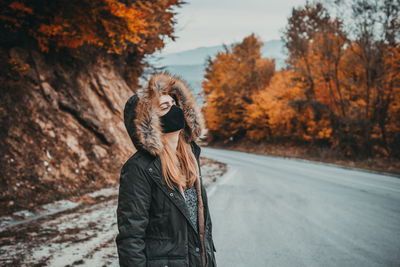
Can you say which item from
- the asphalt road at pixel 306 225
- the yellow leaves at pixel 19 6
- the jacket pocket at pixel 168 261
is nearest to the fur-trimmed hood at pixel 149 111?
the jacket pocket at pixel 168 261

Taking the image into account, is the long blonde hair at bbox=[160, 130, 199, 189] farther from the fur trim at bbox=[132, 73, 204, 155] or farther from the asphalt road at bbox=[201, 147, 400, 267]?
the asphalt road at bbox=[201, 147, 400, 267]

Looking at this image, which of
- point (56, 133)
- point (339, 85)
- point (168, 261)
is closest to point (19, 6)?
point (56, 133)

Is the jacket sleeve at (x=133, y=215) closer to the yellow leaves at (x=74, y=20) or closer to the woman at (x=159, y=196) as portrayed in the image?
the woman at (x=159, y=196)

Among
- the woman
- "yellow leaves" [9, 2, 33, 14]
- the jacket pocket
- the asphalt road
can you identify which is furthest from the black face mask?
"yellow leaves" [9, 2, 33, 14]

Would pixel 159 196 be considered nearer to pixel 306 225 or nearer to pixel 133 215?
pixel 133 215

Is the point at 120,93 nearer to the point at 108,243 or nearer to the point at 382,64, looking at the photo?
the point at 108,243

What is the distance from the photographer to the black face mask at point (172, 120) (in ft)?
7.03

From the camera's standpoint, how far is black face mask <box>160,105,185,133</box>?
7.03 ft

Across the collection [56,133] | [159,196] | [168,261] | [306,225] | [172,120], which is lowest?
[306,225]

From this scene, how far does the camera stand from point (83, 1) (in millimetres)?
7703

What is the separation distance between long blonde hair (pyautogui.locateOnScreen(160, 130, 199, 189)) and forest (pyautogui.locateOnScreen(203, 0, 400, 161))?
2011 cm

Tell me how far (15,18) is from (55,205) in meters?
6.04

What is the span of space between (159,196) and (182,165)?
1.42 feet

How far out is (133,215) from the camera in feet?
5.85
